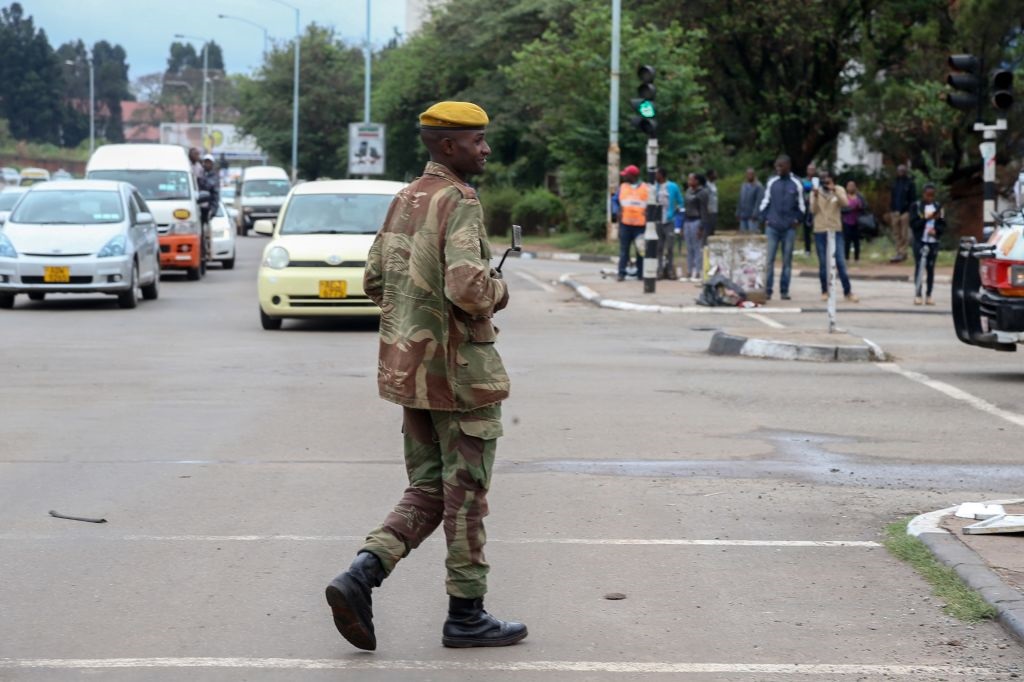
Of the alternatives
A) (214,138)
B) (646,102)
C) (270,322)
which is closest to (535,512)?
Result: (270,322)

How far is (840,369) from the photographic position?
14.8 metres

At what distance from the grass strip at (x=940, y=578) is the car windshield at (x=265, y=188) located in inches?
1906

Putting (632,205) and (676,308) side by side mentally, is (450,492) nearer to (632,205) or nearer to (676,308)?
(676,308)

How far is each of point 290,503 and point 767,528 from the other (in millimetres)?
2355

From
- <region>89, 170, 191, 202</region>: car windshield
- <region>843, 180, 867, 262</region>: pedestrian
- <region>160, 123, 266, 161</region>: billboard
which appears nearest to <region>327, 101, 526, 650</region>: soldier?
<region>89, 170, 191, 202</region>: car windshield

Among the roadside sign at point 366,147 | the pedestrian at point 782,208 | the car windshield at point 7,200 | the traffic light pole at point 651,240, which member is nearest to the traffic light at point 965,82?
the pedestrian at point 782,208

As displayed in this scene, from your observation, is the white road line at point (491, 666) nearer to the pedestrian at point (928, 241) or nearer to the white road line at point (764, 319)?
the white road line at point (764, 319)

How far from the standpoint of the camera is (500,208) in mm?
51938

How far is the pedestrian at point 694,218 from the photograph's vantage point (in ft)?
87.9

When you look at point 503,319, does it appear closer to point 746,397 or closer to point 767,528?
point 746,397

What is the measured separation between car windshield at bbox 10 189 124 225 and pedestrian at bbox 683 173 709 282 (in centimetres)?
955

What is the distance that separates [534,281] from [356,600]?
23.8 metres

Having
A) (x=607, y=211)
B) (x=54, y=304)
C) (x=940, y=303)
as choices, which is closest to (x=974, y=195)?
(x=607, y=211)

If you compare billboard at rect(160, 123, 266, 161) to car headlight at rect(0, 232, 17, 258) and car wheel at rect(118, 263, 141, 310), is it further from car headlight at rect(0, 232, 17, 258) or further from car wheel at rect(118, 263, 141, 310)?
car headlight at rect(0, 232, 17, 258)
